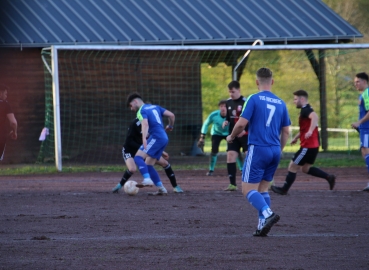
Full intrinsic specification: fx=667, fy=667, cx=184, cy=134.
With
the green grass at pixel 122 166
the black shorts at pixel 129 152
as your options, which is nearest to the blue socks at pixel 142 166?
the black shorts at pixel 129 152

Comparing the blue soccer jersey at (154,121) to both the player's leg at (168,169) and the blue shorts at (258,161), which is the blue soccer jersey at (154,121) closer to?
the player's leg at (168,169)

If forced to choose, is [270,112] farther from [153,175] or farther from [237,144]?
[237,144]

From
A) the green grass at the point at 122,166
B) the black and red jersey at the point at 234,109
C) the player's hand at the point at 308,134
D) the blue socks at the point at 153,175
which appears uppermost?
the black and red jersey at the point at 234,109

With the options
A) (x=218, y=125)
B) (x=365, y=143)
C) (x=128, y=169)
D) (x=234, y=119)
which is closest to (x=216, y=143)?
(x=218, y=125)

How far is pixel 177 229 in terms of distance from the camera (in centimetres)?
774

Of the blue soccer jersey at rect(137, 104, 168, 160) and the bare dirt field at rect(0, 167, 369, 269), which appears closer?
the bare dirt field at rect(0, 167, 369, 269)

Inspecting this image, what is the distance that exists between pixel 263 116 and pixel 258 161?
1.61ft

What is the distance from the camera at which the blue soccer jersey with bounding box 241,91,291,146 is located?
7219mm

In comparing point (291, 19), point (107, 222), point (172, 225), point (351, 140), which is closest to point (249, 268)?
point (172, 225)

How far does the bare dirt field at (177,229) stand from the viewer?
18.7 feet

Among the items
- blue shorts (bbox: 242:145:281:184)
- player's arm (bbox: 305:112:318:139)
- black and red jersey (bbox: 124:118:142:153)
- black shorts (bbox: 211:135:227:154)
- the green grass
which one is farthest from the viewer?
the green grass

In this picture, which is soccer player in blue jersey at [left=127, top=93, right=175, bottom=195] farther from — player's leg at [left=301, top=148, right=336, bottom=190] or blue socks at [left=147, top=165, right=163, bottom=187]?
player's leg at [left=301, top=148, right=336, bottom=190]

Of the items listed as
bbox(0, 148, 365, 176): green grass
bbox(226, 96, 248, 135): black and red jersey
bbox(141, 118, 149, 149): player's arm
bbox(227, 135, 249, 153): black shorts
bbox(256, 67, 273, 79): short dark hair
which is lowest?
bbox(0, 148, 365, 176): green grass

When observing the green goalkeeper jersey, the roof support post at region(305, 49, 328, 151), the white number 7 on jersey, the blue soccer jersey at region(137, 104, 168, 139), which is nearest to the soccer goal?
the roof support post at region(305, 49, 328, 151)
